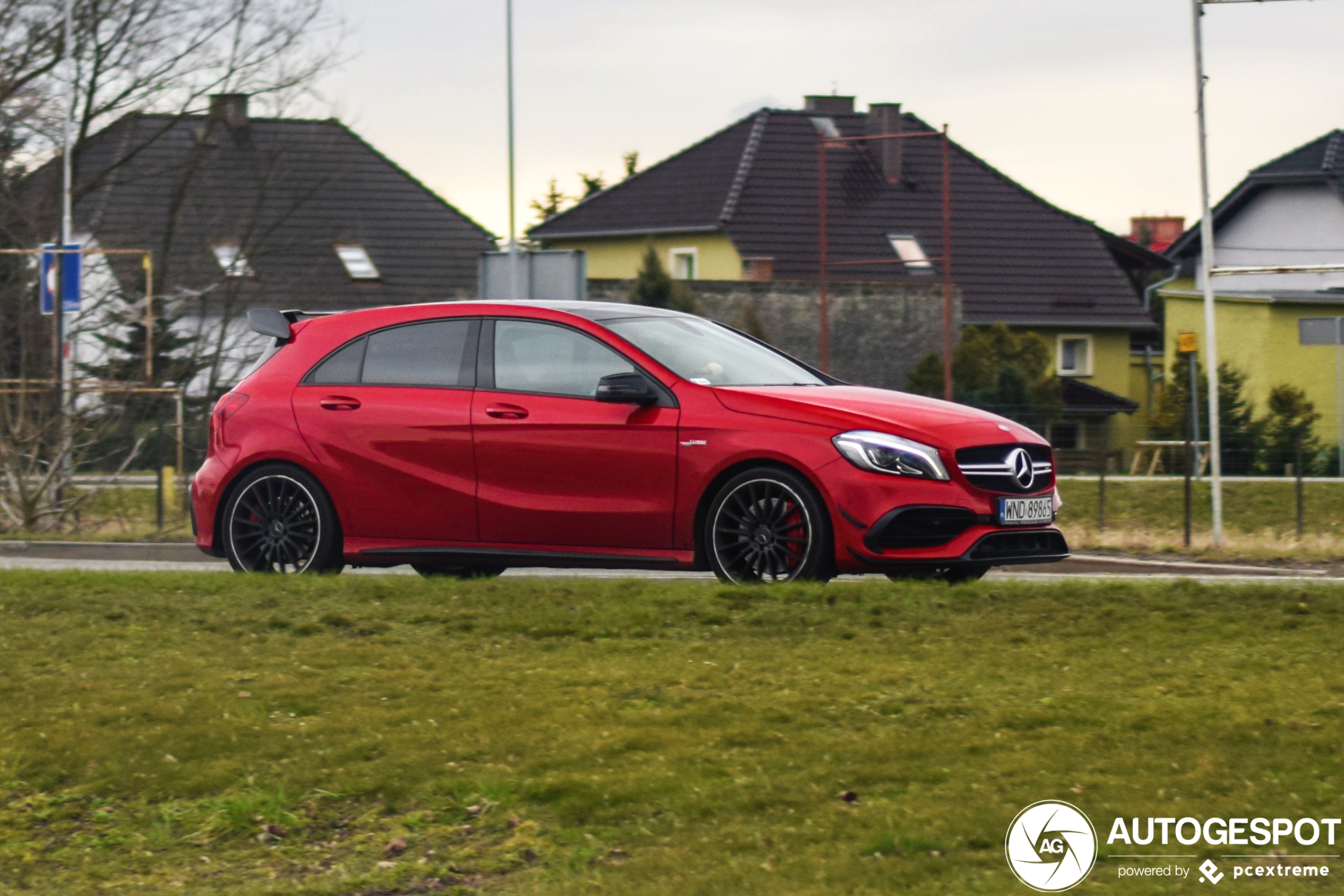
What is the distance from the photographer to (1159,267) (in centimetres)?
6316

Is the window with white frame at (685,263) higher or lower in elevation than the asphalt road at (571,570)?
higher

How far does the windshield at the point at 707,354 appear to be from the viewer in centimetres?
1010

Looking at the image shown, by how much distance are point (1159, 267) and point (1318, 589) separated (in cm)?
5622

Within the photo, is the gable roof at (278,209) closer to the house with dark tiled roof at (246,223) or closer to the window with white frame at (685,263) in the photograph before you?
the house with dark tiled roof at (246,223)

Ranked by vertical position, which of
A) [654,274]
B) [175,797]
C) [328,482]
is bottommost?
[175,797]

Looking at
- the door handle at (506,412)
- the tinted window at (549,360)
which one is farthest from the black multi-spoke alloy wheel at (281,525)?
the tinted window at (549,360)

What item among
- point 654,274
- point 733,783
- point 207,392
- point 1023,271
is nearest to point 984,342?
point 654,274

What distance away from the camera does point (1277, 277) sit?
49.7 meters

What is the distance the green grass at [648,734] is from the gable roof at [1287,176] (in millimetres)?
44722

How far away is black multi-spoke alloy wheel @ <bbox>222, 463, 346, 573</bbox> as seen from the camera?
10.6 metres

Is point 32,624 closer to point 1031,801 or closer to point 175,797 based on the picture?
point 175,797

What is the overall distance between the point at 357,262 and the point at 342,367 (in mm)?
42384

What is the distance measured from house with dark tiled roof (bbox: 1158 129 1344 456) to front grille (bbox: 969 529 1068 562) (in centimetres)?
2807

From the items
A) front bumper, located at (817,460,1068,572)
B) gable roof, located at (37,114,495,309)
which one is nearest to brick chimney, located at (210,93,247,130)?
gable roof, located at (37,114,495,309)
